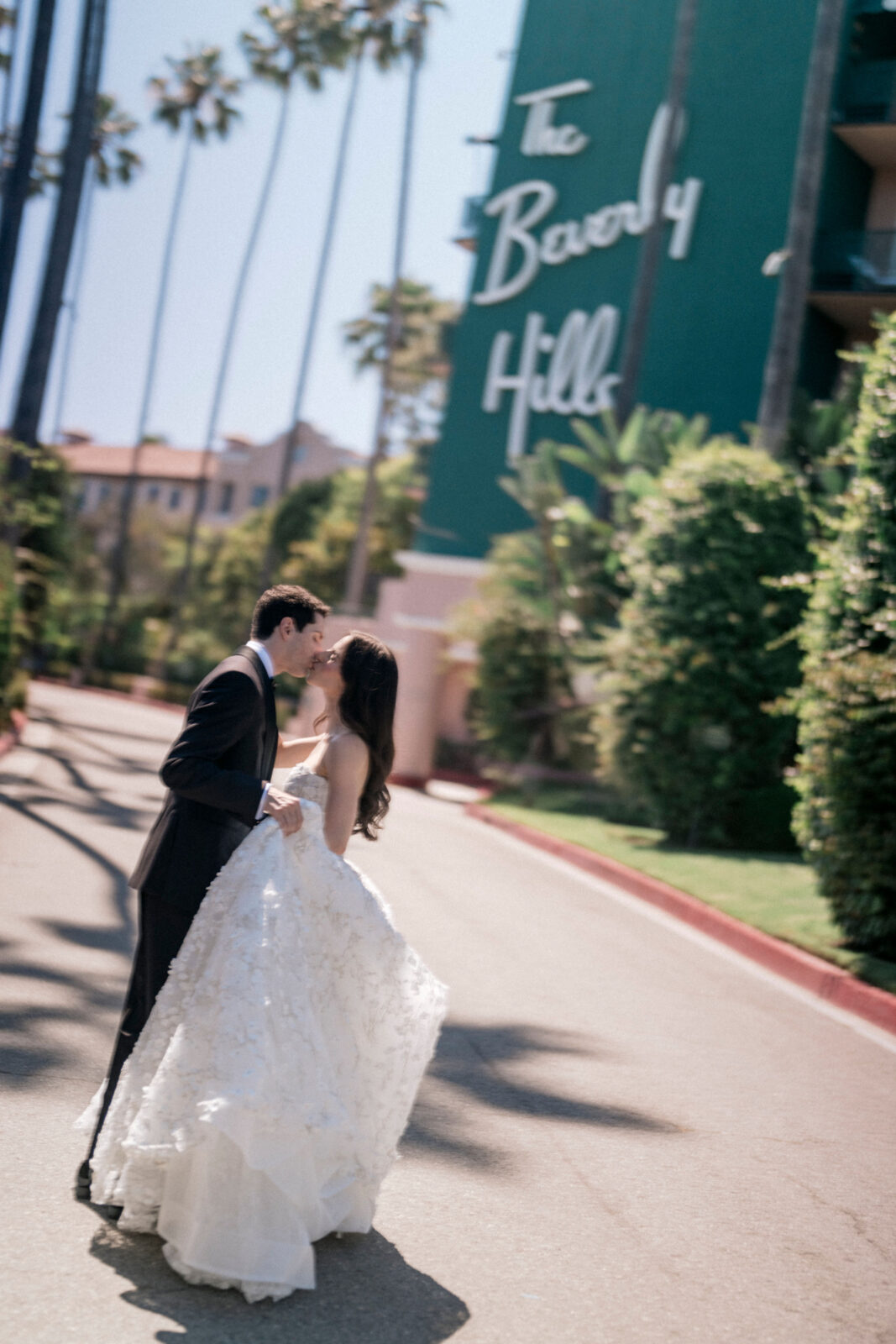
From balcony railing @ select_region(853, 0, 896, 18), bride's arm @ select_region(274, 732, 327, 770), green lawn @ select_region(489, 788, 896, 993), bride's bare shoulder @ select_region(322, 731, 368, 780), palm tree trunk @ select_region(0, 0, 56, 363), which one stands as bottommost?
green lawn @ select_region(489, 788, 896, 993)

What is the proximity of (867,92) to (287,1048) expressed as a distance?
87.9 ft

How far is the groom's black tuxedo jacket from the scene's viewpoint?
13.6 ft

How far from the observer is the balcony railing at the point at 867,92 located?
26.0 meters

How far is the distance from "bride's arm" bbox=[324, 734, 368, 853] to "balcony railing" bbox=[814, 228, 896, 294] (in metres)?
23.7

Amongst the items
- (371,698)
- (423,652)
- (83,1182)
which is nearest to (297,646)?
(371,698)

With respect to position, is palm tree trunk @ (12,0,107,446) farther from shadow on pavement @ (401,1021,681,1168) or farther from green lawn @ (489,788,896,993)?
shadow on pavement @ (401,1021,681,1168)

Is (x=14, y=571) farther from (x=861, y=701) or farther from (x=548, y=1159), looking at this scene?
(x=548, y=1159)


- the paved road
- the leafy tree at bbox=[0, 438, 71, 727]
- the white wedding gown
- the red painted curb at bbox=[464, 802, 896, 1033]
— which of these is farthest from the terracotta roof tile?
the white wedding gown

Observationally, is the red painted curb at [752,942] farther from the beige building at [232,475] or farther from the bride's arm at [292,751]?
the beige building at [232,475]

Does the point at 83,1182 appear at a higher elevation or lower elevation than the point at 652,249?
lower

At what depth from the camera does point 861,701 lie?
10.4 metres

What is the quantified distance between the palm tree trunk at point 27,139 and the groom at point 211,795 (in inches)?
637

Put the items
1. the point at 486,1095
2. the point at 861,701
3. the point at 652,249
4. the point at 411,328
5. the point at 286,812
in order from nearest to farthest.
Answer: the point at 286,812 → the point at 486,1095 → the point at 861,701 → the point at 652,249 → the point at 411,328

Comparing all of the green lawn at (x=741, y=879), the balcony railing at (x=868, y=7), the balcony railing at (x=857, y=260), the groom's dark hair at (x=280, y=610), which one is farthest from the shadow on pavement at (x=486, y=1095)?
the balcony railing at (x=868, y=7)
